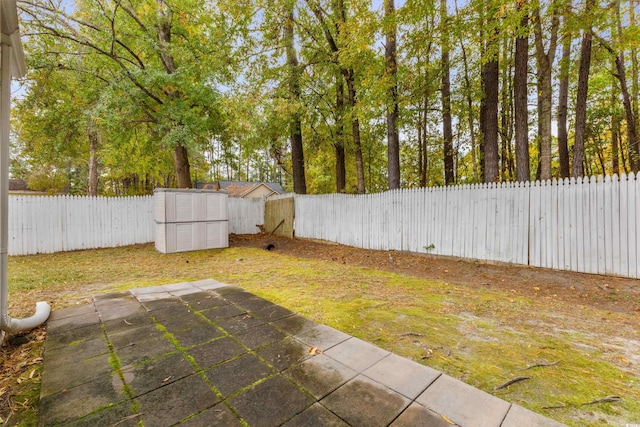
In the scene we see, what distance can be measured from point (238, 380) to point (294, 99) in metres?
8.61

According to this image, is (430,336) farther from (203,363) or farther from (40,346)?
(40,346)

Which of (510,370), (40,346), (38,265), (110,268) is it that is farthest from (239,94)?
(510,370)

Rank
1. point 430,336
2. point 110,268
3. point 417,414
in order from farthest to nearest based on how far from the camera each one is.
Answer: point 110,268 < point 430,336 < point 417,414

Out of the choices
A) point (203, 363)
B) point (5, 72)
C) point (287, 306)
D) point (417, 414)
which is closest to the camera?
point (417, 414)

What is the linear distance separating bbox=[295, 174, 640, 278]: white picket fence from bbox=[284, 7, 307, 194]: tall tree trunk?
11.4 feet

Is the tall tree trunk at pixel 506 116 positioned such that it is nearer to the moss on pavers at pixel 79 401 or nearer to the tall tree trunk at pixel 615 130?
the tall tree trunk at pixel 615 130

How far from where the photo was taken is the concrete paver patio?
142cm

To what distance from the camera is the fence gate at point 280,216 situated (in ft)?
33.5

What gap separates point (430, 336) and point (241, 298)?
2193 mm

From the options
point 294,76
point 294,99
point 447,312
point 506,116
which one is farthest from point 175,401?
point 506,116

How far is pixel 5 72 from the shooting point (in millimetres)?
2174

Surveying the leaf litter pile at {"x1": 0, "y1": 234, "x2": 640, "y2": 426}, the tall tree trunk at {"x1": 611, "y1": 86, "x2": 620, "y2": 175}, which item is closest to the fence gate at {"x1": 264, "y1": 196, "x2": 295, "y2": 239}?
the leaf litter pile at {"x1": 0, "y1": 234, "x2": 640, "y2": 426}

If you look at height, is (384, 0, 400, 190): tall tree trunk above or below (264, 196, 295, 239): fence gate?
above

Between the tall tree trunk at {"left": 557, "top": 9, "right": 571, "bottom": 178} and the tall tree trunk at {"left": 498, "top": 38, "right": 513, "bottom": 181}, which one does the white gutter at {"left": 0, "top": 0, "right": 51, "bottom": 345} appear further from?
the tall tree trunk at {"left": 498, "top": 38, "right": 513, "bottom": 181}
